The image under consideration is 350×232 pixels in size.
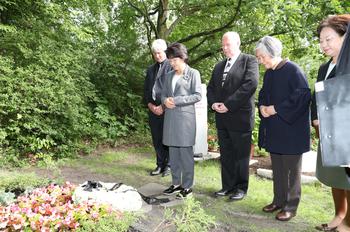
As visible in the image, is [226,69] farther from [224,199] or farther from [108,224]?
[108,224]

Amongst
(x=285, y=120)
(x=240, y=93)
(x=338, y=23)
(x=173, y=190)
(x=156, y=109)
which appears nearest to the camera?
(x=338, y=23)

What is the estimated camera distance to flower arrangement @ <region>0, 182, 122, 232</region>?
10.5ft

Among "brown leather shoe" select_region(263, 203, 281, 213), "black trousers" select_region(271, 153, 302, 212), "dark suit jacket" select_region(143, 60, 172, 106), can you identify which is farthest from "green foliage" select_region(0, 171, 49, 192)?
"black trousers" select_region(271, 153, 302, 212)

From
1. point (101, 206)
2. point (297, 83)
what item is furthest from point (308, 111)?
point (101, 206)

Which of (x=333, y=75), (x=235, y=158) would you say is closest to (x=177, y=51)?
(x=235, y=158)

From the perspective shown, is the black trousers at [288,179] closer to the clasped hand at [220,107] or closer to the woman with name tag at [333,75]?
the woman with name tag at [333,75]

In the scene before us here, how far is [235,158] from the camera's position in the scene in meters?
4.76

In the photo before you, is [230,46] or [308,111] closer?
[308,111]

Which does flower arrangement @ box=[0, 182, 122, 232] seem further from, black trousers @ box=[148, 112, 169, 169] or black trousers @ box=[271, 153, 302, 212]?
black trousers @ box=[148, 112, 169, 169]

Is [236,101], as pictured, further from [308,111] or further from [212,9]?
[212,9]

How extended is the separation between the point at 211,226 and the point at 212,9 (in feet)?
22.9

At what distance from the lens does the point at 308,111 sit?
13.0 ft

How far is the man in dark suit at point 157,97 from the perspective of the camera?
562 cm

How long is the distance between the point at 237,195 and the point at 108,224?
75.6 inches
